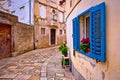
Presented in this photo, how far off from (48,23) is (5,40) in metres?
9.64

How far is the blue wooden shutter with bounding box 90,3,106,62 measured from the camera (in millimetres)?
2879

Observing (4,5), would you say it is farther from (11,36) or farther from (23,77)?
(23,77)

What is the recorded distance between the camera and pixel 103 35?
2875mm

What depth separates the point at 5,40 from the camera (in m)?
11.4

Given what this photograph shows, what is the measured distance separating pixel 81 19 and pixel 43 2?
14.7 metres

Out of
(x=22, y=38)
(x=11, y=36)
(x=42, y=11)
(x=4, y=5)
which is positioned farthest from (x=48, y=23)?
(x=11, y=36)

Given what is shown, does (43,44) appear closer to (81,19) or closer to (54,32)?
(54,32)

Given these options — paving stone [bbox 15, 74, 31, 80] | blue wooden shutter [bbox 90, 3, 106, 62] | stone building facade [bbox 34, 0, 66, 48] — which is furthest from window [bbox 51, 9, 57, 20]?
blue wooden shutter [bbox 90, 3, 106, 62]

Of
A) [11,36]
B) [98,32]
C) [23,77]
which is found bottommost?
[23,77]

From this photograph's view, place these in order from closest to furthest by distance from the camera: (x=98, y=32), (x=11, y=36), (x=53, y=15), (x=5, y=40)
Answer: (x=98, y=32) → (x=5, y=40) → (x=11, y=36) → (x=53, y=15)

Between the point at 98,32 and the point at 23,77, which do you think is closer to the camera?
the point at 98,32

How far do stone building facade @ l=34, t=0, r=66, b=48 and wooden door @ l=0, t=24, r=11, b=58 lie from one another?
596 cm

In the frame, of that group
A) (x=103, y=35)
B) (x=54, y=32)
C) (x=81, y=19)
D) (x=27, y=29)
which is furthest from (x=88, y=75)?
(x=54, y=32)

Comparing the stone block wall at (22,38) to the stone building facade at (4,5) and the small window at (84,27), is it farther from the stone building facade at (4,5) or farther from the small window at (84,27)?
the small window at (84,27)
